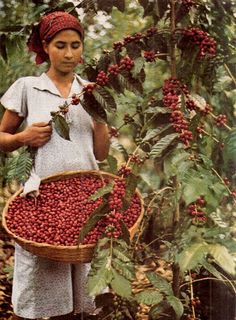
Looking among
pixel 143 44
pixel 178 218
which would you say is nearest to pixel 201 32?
pixel 143 44

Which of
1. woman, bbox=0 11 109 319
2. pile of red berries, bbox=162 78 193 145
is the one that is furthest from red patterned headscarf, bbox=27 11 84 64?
pile of red berries, bbox=162 78 193 145

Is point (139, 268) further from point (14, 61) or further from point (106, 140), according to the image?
point (14, 61)

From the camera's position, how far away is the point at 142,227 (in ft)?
4.02

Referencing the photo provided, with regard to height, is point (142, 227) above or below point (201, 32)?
below

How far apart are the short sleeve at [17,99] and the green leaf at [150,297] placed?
1.41 feet

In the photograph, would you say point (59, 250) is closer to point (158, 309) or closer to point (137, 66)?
point (158, 309)

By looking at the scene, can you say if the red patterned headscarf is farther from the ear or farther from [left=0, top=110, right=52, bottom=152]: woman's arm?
[left=0, top=110, right=52, bottom=152]: woman's arm

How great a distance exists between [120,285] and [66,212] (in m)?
0.18

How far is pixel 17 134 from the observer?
1.18m

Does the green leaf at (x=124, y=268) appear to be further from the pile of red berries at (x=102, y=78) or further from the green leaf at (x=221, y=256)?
the pile of red berries at (x=102, y=78)

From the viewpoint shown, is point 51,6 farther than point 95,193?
Yes

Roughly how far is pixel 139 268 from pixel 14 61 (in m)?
0.50

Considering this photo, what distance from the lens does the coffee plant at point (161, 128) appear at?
3.68 ft

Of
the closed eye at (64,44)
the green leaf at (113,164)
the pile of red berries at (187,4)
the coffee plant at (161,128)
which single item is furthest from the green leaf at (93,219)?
the pile of red berries at (187,4)
